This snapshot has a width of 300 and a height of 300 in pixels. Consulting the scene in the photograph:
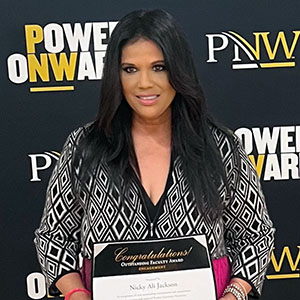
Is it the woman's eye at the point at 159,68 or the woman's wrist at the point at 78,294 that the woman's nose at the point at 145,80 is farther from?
the woman's wrist at the point at 78,294

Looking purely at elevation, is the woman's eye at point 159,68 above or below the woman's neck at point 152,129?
above

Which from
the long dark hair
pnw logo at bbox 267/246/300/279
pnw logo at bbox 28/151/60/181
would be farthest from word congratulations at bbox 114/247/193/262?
pnw logo at bbox 267/246/300/279

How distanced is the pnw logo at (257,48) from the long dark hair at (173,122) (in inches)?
24.3

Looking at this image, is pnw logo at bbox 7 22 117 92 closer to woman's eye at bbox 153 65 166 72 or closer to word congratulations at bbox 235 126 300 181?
word congratulations at bbox 235 126 300 181

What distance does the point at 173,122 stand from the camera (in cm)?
123

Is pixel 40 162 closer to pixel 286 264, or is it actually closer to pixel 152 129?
pixel 152 129

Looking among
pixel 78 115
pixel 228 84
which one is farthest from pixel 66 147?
pixel 228 84

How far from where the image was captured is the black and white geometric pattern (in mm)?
1143

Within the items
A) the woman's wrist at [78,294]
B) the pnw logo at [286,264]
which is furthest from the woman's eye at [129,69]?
the pnw logo at [286,264]

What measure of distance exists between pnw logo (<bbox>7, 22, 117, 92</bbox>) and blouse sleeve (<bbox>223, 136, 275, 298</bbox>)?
0.71 m

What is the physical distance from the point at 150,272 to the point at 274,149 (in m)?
0.89

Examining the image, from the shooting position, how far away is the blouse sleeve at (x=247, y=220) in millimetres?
1193

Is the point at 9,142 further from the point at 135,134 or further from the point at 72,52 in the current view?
the point at 135,134

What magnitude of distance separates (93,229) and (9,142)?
2.46ft
